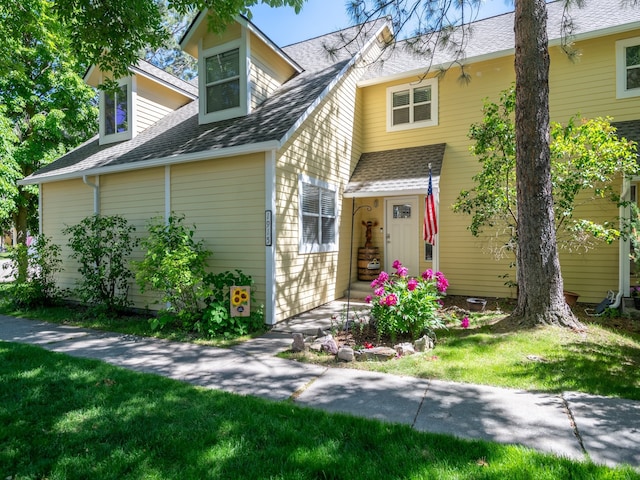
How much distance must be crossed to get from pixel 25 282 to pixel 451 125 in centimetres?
1067

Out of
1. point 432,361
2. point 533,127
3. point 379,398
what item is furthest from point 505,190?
point 379,398

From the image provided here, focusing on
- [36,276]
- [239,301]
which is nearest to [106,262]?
[36,276]

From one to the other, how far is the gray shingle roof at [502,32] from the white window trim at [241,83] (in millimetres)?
2864

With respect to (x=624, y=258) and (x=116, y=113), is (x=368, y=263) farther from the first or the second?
(x=116, y=113)

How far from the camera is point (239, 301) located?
5.89m

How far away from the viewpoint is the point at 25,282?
8.17m

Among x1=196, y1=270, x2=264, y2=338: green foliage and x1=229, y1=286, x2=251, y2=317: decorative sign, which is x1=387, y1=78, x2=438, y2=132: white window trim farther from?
x1=229, y1=286, x2=251, y2=317: decorative sign

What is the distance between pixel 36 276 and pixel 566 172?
38.1 feet

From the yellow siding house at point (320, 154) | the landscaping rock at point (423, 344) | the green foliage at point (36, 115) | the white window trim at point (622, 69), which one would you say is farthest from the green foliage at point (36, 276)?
the white window trim at point (622, 69)

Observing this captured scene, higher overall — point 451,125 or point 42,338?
point 451,125

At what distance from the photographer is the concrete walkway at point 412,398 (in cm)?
276

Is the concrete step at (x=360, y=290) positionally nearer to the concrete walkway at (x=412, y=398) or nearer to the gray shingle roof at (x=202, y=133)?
the concrete walkway at (x=412, y=398)

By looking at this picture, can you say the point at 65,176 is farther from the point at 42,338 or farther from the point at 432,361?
the point at 432,361

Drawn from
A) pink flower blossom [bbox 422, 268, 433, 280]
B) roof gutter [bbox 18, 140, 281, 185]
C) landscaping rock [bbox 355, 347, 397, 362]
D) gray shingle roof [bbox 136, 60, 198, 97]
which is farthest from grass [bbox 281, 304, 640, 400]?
gray shingle roof [bbox 136, 60, 198, 97]
